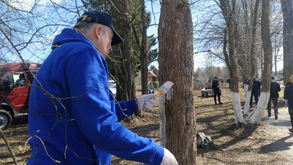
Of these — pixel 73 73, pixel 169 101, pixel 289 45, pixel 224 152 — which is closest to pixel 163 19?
pixel 169 101

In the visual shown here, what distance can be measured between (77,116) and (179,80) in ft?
4.26

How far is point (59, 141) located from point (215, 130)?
21.2ft

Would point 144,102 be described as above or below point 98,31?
below

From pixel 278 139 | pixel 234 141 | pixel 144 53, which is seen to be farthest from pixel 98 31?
pixel 144 53

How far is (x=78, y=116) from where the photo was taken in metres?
1.00

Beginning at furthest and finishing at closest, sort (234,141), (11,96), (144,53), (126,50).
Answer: (144,53) → (126,50) → (11,96) → (234,141)

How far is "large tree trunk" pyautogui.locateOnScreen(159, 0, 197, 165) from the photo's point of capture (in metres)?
2.09

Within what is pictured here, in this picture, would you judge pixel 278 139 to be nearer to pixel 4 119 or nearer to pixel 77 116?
pixel 77 116

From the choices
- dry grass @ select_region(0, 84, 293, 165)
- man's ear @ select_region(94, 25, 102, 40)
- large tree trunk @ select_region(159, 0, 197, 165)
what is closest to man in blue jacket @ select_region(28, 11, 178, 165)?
man's ear @ select_region(94, 25, 102, 40)

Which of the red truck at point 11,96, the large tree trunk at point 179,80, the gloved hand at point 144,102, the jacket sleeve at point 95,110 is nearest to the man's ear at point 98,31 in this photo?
the jacket sleeve at point 95,110

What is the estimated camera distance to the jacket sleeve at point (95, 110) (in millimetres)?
985

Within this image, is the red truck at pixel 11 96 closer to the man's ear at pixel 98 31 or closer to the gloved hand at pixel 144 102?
the gloved hand at pixel 144 102

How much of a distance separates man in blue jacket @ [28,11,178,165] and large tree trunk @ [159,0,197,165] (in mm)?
875

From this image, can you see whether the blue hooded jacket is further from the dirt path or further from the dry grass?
the dirt path
